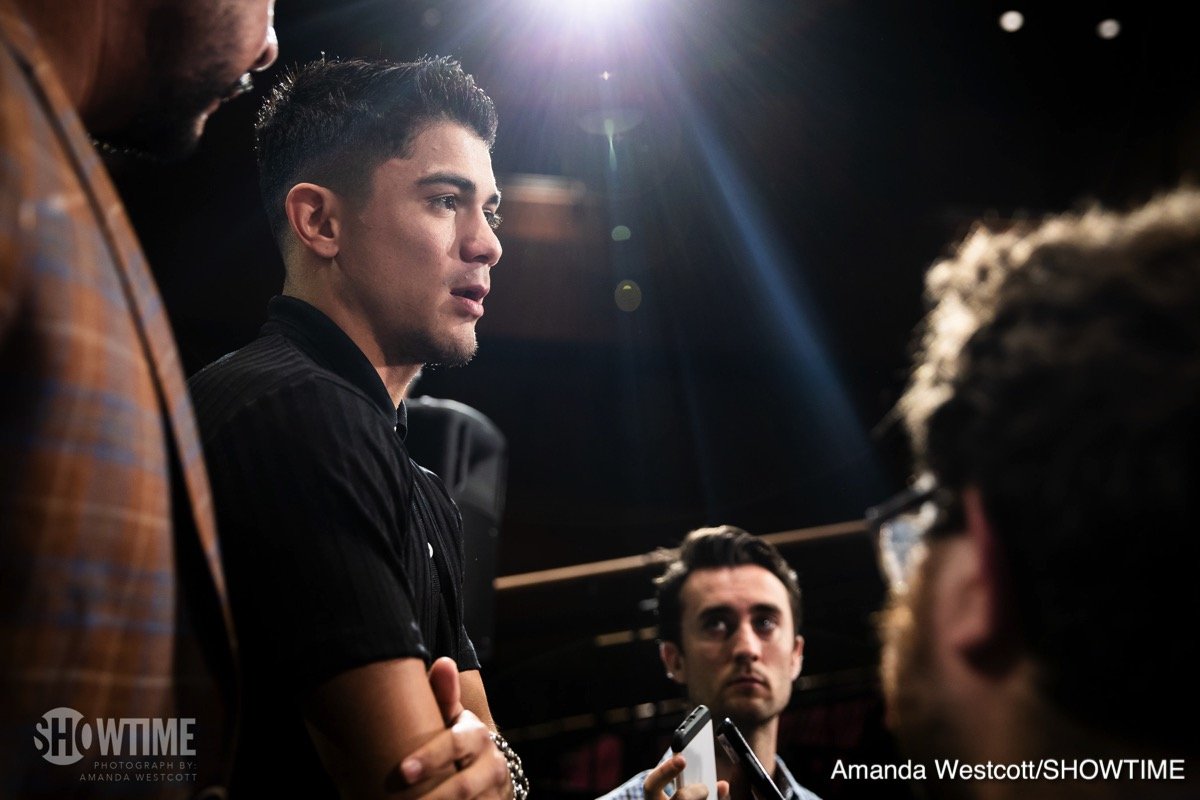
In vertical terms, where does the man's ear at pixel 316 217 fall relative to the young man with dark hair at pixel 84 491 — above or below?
above

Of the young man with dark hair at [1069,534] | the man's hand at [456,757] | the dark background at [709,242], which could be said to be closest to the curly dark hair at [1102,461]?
the young man with dark hair at [1069,534]

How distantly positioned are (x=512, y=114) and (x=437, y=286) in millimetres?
1280

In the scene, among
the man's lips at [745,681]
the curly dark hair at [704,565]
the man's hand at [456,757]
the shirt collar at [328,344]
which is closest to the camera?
the man's hand at [456,757]

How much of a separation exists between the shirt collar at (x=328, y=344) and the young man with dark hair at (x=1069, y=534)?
2.58 ft

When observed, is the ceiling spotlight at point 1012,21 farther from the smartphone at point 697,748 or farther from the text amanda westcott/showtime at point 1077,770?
the text amanda westcott/showtime at point 1077,770

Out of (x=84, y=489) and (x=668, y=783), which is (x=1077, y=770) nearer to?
(x=84, y=489)

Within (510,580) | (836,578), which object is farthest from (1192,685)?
(510,580)

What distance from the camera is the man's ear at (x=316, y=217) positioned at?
4.33 feet

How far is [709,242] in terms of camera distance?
4.31m

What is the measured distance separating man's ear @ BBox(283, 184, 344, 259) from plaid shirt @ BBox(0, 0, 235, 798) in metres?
0.50

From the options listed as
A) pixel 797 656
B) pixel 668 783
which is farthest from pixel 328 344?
pixel 797 656

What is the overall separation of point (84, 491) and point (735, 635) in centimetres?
132

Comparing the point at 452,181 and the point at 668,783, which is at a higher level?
the point at 452,181

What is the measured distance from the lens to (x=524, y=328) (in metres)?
4.64
